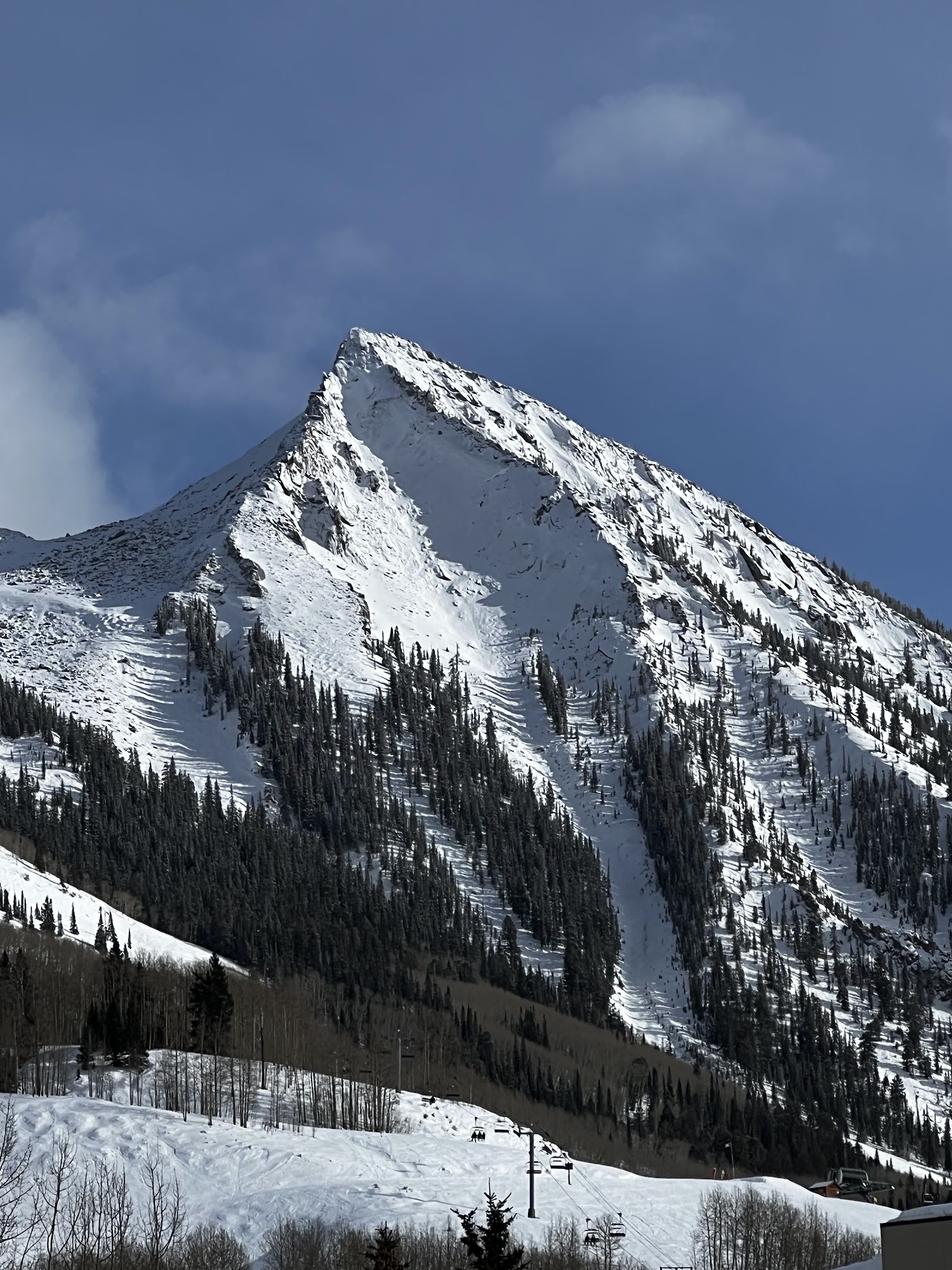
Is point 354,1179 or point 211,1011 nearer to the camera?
point 354,1179

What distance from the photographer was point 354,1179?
130m

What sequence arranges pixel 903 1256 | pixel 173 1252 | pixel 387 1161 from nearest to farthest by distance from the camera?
pixel 903 1256
pixel 173 1252
pixel 387 1161

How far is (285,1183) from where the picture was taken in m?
126

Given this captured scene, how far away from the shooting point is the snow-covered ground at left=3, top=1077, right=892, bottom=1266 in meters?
120

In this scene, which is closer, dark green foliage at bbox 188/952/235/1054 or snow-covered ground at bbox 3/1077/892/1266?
snow-covered ground at bbox 3/1077/892/1266

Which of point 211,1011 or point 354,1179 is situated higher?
point 211,1011

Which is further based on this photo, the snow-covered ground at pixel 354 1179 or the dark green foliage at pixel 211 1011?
the dark green foliage at pixel 211 1011

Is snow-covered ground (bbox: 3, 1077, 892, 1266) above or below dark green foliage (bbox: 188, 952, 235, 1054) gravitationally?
below

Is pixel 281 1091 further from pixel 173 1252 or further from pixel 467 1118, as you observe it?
pixel 173 1252

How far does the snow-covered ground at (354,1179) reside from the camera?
120 meters

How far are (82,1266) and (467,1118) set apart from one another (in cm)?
10374

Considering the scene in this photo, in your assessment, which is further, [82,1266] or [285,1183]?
[285,1183]

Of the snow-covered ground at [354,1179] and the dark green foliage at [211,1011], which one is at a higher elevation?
the dark green foliage at [211,1011]

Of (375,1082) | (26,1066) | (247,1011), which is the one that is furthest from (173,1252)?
(247,1011)
